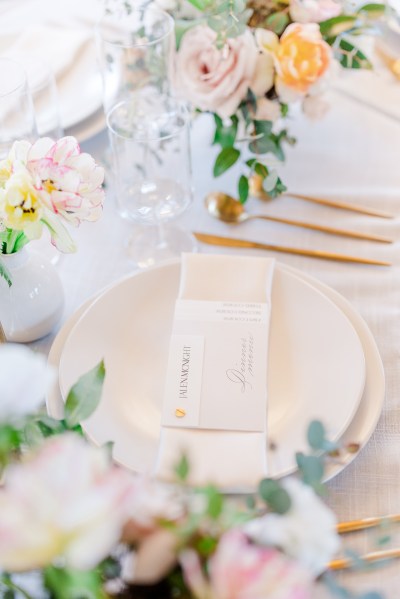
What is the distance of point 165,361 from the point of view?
851 mm

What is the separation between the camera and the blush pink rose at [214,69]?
0.98 metres

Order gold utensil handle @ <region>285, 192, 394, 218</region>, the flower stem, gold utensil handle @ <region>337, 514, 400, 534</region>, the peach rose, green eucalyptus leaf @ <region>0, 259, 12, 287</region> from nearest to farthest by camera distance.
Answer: the flower stem < gold utensil handle @ <region>337, 514, 400, 534</region> < green eucalyptus leaf @ <region>0, 259, 12, 287</region> < the peach rose < gold utensil handle @ <region>285, 192, 394, 218</region>

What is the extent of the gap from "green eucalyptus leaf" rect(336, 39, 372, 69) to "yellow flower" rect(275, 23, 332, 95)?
0.09 meters

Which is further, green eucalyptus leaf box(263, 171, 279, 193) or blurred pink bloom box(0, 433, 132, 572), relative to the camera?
green eucalyptus leaf box(263, 171, 279, 193)

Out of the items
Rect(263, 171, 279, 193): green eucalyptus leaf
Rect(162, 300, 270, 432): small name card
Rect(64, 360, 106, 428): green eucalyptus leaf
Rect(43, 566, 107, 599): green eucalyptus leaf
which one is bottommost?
Rect(162, 300, 270, 432): small name card

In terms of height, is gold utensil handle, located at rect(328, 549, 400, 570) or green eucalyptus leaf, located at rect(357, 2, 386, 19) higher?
green eucalyptus leaf, located at rect(357, 2, 386, 19)

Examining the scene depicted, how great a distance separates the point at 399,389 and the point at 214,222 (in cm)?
38

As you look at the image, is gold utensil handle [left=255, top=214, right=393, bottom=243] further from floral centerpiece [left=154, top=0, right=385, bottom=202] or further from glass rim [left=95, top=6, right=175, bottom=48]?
glass rim [left=95, top=6, right=175, bottom=48]

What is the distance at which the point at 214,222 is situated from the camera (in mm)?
1078

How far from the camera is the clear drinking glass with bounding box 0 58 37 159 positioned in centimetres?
97

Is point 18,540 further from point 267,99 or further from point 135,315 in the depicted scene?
point 267,99

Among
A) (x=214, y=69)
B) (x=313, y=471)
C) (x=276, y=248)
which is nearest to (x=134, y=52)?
(x=214, y=69)

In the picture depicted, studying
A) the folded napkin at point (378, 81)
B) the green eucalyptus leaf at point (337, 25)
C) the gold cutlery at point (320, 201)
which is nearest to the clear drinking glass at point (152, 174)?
the gold cutlery at point (320, 201)

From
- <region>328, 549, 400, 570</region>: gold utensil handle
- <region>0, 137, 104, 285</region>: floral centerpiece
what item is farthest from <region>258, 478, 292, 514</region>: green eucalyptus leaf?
<region>0, 137, 104, 285</region>: floral centerpiece
